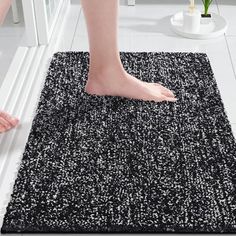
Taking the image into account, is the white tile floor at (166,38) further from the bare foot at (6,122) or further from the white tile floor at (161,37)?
the bare foot at (6,122)

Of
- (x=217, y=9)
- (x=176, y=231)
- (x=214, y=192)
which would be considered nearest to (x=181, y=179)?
(x=214, y=192)

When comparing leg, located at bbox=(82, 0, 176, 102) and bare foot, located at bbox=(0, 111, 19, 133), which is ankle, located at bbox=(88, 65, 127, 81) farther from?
bare foot, located at bbox=(0, 111, 19, 133)

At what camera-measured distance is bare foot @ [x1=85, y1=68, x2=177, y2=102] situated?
5.91 feet

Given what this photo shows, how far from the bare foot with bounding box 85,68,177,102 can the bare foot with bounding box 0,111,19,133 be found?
30 cm

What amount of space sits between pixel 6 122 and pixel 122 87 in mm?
400

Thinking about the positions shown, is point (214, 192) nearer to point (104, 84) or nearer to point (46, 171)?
point (46, 171)

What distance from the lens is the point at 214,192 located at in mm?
1407

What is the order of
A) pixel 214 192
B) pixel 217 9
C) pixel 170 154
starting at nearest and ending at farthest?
1. pixel 214 192
2. pixel 170 154
3. pixel 217 9

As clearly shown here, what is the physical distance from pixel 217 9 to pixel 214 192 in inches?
55.9

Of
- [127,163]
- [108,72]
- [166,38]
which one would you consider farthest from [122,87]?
[166,38]

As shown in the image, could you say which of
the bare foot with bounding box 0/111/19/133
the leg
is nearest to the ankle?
the leg

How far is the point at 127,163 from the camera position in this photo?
1514 millimetres

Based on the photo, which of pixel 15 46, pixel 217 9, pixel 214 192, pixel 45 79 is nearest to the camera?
pixel 214 192

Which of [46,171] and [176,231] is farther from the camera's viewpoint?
[46,171]
